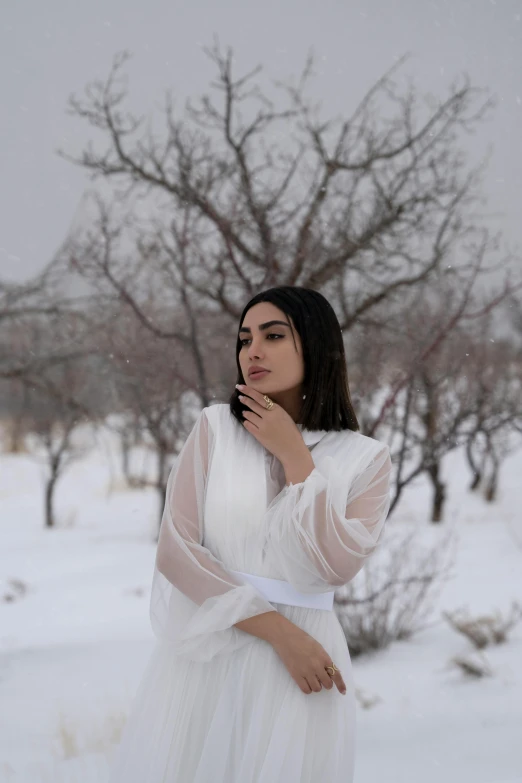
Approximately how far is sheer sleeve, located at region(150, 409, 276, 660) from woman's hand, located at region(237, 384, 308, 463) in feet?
0.33

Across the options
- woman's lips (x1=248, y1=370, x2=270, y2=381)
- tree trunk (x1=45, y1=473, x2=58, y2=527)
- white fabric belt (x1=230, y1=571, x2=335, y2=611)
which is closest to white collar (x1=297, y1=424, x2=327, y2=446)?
woman's lips (x1=248, y1=370, x2=270, y2=381)

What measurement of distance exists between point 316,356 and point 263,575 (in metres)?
0.39

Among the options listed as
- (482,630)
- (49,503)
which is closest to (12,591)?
(482,630)

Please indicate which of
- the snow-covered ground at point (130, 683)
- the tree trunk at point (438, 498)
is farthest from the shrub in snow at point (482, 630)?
the tree trunk at point (438, 498)

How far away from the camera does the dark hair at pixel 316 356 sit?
122cm

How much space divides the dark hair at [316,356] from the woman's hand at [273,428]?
0.06 m

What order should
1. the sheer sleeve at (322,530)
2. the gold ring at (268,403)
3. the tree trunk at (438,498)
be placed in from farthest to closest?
the tree trunk at (438,498), the gold ring at (268,403), the sheer sleeve at (322,530)

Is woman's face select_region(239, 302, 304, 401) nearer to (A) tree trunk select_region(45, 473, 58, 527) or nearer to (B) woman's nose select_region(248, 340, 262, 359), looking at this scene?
(B) woman's nose select_region(248, 340, 262, 359)

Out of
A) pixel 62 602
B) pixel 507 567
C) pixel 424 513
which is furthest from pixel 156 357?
pixel 424 513

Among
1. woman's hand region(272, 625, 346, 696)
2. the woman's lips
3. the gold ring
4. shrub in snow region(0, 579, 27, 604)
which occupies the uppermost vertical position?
the woman's lips

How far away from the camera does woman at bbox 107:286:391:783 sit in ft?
3.57

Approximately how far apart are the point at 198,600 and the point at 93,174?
206 centimetres

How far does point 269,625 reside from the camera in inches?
43.1

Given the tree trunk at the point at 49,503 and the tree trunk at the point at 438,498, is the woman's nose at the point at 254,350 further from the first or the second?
the tree trunk at the point at 438,498
